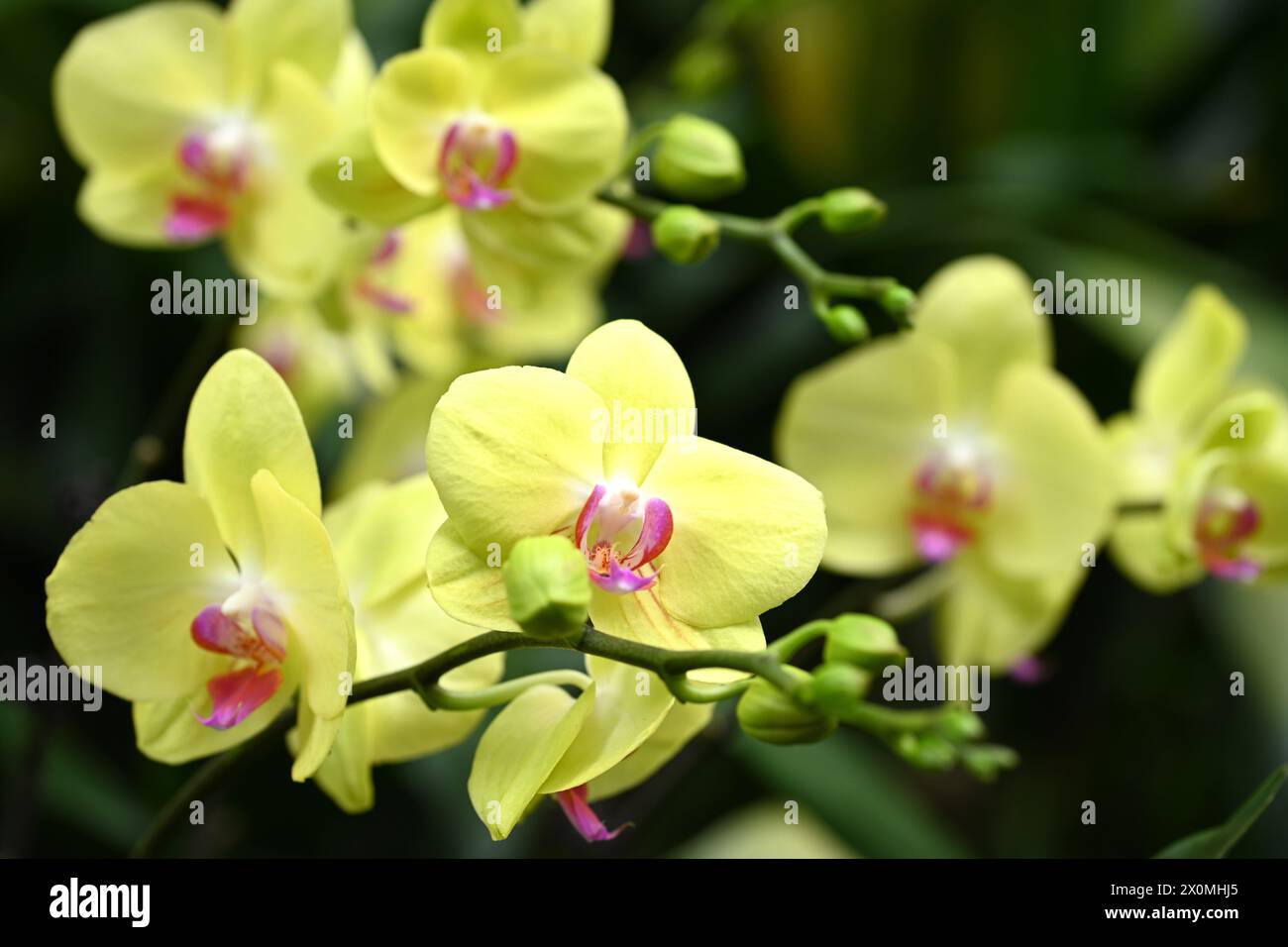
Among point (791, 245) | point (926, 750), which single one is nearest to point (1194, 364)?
point (791, 245)

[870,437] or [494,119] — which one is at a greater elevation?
[494,119]

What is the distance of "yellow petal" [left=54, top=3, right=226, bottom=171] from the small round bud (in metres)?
0.42

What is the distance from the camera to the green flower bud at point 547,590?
1.15ft

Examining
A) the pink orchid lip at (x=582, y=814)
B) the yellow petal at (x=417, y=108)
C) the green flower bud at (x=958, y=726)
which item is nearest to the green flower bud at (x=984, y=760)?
the green flower bud at (x=958, y=726)

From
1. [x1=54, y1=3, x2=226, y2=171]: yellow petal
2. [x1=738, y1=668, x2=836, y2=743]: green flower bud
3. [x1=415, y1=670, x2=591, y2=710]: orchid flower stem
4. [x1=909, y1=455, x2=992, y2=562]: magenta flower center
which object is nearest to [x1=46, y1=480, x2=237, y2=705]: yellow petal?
[x1=415, y1=670, x2=591, y2=710]: orchid flower stem

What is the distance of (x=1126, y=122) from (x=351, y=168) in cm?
103

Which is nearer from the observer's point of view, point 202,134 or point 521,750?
point 521,750

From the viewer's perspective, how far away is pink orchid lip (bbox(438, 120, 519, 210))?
0.59m

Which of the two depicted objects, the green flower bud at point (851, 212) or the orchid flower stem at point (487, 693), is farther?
the green flower bud at point (851, 212)

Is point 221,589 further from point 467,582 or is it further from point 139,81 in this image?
point 139,81

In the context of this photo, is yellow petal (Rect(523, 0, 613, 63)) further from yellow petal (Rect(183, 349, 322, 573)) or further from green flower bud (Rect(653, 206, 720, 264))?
yellow petal (Rect(183, 349, 322, 573))

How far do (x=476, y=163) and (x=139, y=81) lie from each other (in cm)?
24

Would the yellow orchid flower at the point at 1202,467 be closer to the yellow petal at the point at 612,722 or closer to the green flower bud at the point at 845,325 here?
the green flower bud at the point at 845,325

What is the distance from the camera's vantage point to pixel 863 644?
1.26ft
